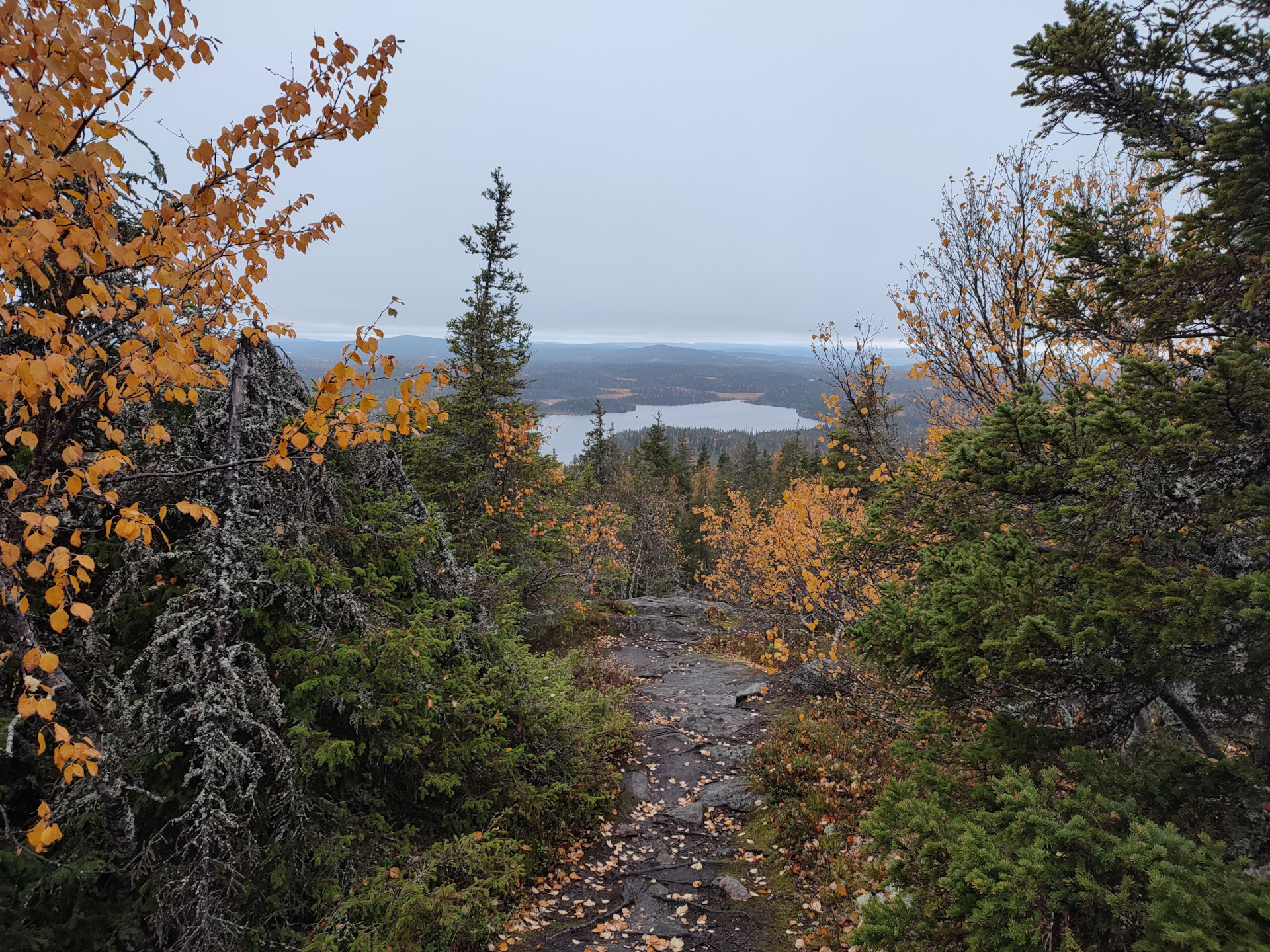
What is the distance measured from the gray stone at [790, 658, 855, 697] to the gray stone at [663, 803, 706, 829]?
2559 mm

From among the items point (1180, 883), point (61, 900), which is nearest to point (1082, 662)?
point (1180, 883)

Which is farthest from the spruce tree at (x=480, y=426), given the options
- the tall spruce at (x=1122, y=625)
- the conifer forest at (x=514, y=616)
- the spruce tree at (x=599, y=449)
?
the spruce tree at (x=599, y=449)

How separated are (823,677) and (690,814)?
2.95 metres

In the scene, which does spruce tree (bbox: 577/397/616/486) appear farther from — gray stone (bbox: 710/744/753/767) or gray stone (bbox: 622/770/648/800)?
gray stone (bbox: 622/770/648/800)

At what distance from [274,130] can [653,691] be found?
12.1 meters

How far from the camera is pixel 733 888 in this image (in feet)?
19.8

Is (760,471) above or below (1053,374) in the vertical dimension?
below

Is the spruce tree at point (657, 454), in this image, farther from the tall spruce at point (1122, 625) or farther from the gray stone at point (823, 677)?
the tall spruce at point (1122, 625)

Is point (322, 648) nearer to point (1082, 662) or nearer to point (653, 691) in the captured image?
point (1082, 662)

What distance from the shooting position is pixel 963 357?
7.73m

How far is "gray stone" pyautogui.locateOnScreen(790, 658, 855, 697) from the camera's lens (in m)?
7.68

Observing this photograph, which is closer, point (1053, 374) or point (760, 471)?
point (1053, 374)

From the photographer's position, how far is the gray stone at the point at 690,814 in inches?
292

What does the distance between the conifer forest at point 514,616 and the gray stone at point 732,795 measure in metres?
0.07
